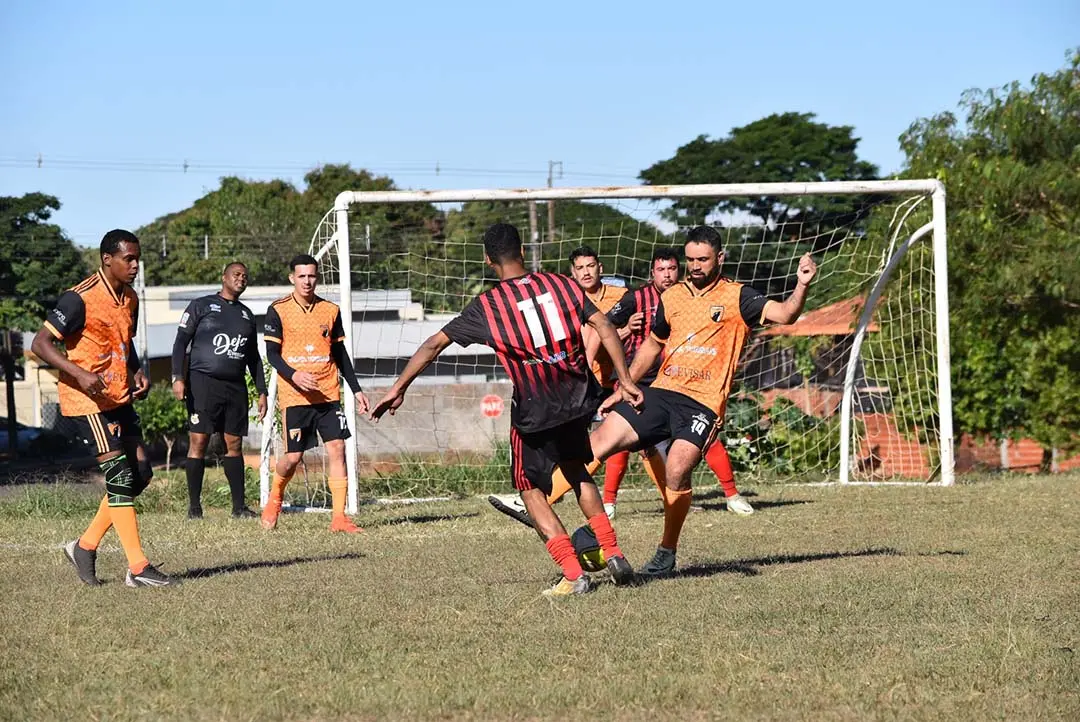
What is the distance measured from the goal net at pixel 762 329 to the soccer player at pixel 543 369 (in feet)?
16.6

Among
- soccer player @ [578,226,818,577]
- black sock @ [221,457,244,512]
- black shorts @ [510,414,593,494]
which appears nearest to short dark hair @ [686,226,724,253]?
soccer player @ [578,226,818,577]

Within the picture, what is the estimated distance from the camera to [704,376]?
805cm

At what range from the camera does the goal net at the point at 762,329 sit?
13664 mm

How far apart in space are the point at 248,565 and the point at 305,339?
2.67 meters

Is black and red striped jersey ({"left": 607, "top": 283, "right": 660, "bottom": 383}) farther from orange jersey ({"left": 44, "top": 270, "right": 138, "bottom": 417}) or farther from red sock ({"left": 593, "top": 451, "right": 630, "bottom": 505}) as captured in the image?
orange jersey ({"left": 44, "top": 270, "right": 138, "bottom": 417})

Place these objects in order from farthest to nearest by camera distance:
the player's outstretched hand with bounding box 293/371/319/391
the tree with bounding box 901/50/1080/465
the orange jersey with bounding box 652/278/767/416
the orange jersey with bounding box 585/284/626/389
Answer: the tree with bounding box 901/50/1080/465 → the orange jersey with bounding box 585/284/626/389 → the player's outstretched hand with bounding box 293/371/319/391 → the orange jersey with bounding box 652/278/767/416

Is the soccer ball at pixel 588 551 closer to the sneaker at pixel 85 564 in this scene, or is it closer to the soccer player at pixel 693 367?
the soccer player at pixel 693 367

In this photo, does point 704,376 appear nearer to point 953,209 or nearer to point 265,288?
point 953,209

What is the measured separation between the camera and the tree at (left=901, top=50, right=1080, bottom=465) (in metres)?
17.9

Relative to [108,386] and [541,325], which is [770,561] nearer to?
[541,325]

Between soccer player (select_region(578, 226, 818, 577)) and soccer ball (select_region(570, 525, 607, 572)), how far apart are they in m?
0.76

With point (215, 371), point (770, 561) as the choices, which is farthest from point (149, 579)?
point (215, 371)

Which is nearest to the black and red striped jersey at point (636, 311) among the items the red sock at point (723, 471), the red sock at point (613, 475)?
the red sock at point (613, 475)

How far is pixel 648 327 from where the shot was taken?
9578 millimetres
